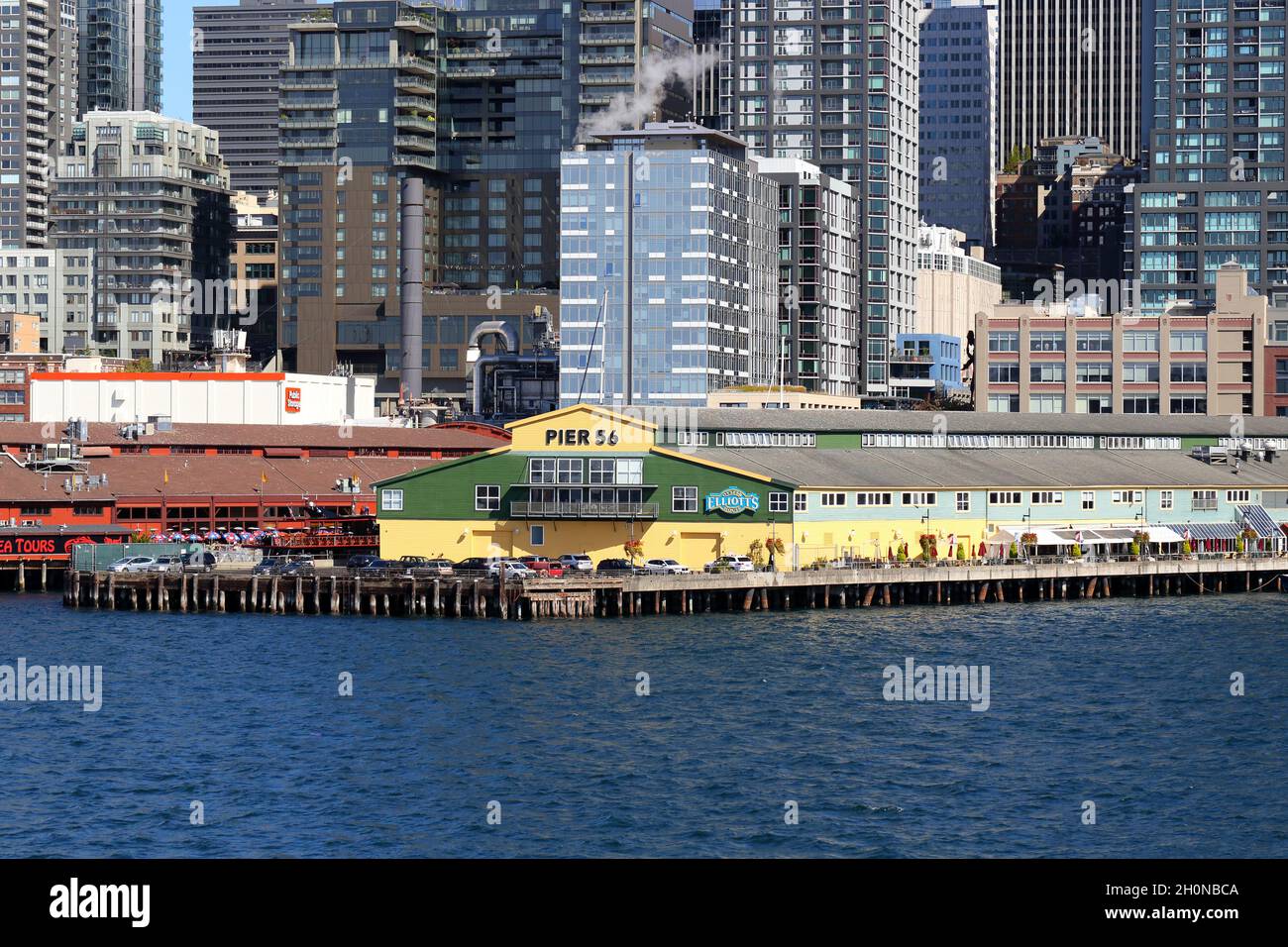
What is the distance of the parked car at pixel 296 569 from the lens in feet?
345

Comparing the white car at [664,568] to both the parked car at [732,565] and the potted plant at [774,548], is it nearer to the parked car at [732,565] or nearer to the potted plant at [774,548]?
the parked car at [732,565]

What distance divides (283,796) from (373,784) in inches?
113

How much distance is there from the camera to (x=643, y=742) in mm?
62312

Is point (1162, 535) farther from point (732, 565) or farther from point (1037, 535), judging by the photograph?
point (732, 565)

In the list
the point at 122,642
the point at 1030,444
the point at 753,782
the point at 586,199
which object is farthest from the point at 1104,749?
the point at 586,199

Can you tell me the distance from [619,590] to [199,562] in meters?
28.8

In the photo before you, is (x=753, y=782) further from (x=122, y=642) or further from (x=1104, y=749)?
(x=122, y=642)

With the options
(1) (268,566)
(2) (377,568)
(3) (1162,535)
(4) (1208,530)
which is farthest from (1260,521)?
(1) (268,566)

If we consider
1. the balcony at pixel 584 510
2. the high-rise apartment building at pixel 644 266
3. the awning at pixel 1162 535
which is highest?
the high-rise apartment building at pixel 644 266

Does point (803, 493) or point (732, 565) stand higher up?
point (803, 493)

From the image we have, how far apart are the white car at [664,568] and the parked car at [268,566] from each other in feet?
68.3

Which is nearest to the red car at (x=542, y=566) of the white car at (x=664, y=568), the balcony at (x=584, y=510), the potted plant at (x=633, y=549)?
the balcony at (x=584, y=510)

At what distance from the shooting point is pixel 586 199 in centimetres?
18750
